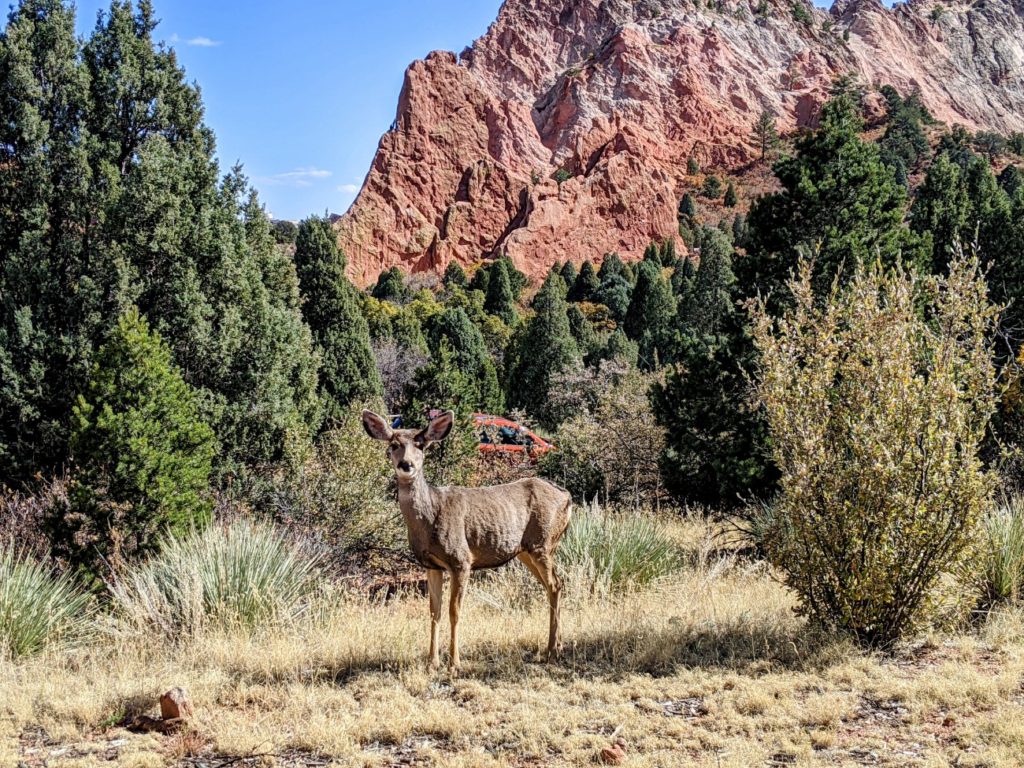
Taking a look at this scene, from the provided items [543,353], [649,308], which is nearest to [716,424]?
[543,353]

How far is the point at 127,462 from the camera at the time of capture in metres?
8.66

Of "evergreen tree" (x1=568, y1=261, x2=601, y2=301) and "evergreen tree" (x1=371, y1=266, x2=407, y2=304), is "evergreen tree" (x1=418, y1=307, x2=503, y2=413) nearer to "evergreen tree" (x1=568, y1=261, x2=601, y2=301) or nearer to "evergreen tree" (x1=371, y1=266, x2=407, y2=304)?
"evergreen tree" (x1=371, y1=266, x2=407, y2=304)

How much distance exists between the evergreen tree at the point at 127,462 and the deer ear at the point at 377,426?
4.46 meters

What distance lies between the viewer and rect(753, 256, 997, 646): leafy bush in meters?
5.65

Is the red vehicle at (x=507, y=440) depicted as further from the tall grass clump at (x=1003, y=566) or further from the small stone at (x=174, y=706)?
the small stone at (x=174, y=706)

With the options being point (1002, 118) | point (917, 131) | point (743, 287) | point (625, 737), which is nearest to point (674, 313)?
point (743, 287)

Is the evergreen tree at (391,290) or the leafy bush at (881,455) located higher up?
the evergreen tree at (391,290)

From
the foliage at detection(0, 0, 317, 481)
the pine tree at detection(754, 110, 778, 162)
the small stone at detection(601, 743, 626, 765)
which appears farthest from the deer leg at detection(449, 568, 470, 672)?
the pine tree at detection(754, 110, 778, 162)

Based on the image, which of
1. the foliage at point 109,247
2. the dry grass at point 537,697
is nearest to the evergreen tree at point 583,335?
the foliage at point 109,247

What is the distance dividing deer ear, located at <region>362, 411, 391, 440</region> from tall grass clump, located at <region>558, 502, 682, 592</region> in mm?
3404

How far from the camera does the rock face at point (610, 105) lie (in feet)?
279

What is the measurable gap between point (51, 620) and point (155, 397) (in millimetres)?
3118

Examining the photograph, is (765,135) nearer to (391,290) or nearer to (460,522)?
(391,290)

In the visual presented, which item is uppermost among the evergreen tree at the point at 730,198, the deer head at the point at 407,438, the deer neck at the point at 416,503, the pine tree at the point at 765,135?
the pine tree at the point at 765,135
